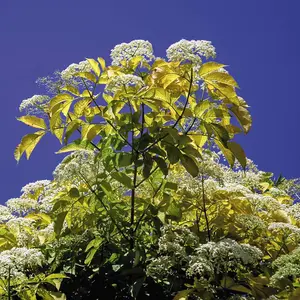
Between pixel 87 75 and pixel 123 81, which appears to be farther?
pixel 87 75

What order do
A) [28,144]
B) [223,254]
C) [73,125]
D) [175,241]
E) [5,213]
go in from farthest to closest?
[5,213], [28,144], [73,125], [175,241], [223,254]

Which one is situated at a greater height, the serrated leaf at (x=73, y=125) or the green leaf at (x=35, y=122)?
the green leaf at (x=35, y=122)

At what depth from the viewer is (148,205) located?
254cm

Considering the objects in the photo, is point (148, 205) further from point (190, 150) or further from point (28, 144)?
point (28, 144)

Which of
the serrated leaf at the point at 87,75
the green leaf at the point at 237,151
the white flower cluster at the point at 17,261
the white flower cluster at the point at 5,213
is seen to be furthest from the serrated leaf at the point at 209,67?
the white flower cluster at the point at 5,213

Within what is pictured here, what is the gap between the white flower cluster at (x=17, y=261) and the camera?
227cm

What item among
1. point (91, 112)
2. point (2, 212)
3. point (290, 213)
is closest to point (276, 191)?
point (290, 213)

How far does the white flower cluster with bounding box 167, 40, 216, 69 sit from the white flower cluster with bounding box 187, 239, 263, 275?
29.6 inches

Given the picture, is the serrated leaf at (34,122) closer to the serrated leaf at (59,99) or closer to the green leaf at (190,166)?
the serrated leaf at (59,99)

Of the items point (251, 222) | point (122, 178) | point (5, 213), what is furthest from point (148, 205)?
point (5, 213)

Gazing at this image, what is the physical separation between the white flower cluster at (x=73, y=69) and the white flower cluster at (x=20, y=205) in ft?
2.39

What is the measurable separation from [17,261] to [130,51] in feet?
3.52

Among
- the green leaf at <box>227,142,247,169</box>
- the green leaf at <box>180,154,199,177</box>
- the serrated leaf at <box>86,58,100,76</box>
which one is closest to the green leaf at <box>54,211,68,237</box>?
the green leaf at <box>180,154,199,177</box>

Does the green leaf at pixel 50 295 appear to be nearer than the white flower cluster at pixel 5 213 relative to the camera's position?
Yes
